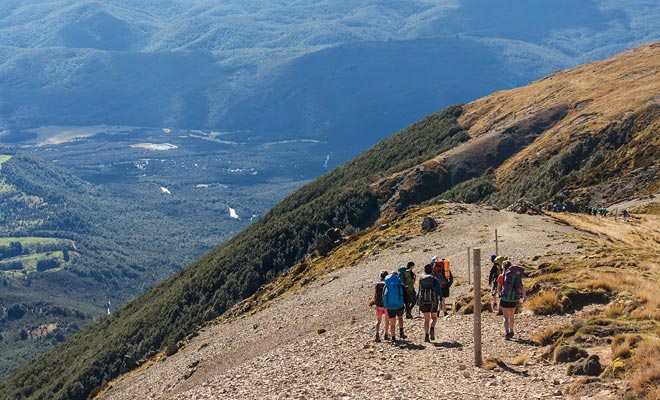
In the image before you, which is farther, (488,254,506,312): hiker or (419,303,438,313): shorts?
(488,254,506,312): hiker

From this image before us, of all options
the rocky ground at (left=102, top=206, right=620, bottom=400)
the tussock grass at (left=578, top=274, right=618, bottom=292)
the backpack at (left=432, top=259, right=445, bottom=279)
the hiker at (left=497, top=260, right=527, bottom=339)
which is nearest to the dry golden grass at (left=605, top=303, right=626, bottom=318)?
the rocky ground at (left=102, top=206, right=620, bottom=400)

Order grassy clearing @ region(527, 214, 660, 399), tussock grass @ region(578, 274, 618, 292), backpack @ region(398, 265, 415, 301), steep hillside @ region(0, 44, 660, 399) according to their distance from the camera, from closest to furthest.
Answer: grassy clearing @ region(527, 214, 660, 399) < backpack @ region(398, 265, 415, 301) < tussock grass @ region(578, 274, 618, 292) < steep hillside @ region(0, 44, 660, 399)

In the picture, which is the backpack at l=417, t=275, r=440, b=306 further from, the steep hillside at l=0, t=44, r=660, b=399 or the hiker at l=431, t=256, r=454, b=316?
the steep hillside at l=0, t=44, r=660, b=399

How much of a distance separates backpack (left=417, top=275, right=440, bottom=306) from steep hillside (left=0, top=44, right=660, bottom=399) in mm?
50895

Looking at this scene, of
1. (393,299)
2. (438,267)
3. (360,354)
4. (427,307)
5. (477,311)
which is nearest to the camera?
(477,311)

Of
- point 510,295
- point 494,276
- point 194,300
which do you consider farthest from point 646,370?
point 194,300

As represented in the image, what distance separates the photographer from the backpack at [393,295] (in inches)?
950

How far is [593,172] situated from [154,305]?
→ 62.3 m

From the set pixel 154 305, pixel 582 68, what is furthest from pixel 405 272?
pixel 582 68

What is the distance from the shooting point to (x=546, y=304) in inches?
996

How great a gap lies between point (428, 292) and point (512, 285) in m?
2.42

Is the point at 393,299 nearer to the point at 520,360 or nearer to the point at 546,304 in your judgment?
the point at 520,360

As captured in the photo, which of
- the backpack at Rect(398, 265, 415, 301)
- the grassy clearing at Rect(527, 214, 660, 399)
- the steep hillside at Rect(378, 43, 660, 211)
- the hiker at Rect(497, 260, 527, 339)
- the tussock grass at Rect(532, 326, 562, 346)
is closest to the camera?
the grassy clearing at Rect(527, 214, 660, 399)

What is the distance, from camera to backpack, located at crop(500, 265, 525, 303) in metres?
23.4
